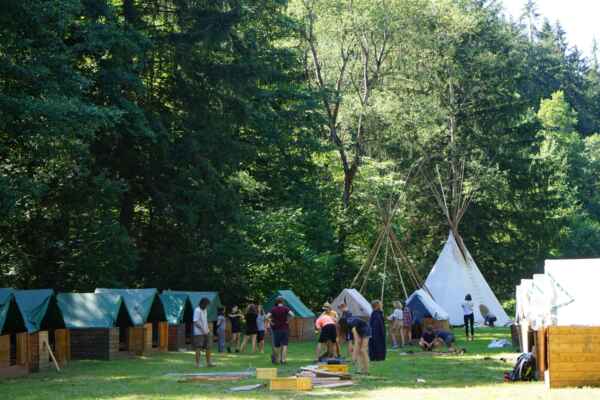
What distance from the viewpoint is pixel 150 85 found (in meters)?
37.0

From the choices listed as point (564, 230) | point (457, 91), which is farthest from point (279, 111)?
point (564, 230)

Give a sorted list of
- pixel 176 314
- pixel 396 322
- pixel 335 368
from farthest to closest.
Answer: pixel 176 314
pixel 396 322
pixel 335 368

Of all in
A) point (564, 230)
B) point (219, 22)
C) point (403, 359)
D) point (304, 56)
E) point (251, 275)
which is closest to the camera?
point (403, 359)

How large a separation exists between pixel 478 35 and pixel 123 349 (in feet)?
115

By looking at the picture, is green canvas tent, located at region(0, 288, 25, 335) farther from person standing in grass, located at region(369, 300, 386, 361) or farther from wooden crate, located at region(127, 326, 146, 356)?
person standing in grass, located at region(369, 300, 386, 361)

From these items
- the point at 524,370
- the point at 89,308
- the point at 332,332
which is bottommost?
the point at 524,370

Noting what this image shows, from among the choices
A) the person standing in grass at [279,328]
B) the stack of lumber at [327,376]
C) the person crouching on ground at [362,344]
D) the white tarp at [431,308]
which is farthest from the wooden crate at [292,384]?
the white tarp at [431,308]

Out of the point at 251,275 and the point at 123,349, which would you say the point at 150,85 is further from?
the point at 123,349

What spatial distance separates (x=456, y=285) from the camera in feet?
148

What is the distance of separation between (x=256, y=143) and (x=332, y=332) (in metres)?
21.2

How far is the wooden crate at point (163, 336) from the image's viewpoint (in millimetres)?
30094

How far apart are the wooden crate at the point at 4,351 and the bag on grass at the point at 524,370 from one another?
429 inches

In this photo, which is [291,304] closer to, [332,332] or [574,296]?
[332,332]

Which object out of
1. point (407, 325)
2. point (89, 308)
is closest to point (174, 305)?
point (89, 308)
